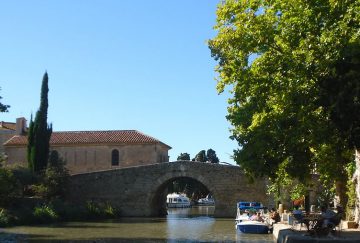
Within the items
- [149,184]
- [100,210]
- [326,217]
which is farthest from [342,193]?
[100,210]

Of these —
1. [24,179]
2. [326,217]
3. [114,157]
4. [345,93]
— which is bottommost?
[326,217]

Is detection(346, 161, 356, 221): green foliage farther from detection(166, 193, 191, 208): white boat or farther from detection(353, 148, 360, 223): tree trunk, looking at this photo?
detection(166, 193, 191, 208): white boat

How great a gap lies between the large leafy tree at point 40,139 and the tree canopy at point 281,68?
30220 millimetres

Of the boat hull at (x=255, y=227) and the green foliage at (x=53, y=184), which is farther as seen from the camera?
the green foliage at (x=53, y=184)

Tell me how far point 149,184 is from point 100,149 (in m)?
11.5

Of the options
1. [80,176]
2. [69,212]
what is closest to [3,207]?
[69,212]

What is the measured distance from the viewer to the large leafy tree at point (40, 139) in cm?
4806

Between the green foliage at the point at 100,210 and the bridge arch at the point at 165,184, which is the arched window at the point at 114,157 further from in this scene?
the green foliage at the point at 100,210

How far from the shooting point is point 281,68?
1762 centimetres

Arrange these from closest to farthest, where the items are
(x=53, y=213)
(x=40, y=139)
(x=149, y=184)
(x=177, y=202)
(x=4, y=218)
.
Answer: (x=4, y=218) → (x=53, y=213) → (x=149, y=184) → (x=40, y=139) → (x=177, y=202)

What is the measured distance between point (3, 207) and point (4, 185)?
18.8 feet

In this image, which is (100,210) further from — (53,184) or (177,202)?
(177,202)

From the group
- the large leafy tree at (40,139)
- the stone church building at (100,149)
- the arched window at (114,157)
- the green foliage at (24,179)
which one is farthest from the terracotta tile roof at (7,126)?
the green foliage at (24,179)

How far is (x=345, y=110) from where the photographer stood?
1579cm
